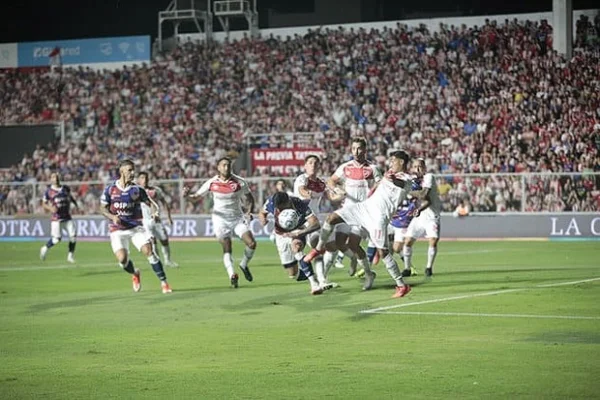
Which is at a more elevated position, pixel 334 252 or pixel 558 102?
pixel 558 102

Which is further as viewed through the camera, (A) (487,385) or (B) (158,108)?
(B) (158,108)

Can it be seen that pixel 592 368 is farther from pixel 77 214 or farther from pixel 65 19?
pixel 65 19

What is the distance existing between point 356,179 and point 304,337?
6.90 metres

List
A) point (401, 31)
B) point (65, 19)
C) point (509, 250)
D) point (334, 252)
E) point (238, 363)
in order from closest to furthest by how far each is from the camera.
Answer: point (238, 363)
point (334, 252)
point (509, 250)
point (401, 31)
point (65, 19)

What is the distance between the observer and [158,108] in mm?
48406

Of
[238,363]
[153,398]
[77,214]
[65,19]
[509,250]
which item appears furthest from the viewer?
[65,19]

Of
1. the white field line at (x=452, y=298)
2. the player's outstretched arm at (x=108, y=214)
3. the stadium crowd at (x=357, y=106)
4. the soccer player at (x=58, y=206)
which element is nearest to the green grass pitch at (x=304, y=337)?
Result: the white field line at (x=452, y=298)

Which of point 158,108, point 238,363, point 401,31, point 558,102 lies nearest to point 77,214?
point 158,108

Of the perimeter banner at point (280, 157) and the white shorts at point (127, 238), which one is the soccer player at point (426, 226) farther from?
the perimeter banner at point (280, 157)

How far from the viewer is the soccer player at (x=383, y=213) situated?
56.4ft

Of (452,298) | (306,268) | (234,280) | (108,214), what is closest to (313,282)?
(306,268)

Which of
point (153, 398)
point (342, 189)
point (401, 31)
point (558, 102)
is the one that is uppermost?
point (401, 31)

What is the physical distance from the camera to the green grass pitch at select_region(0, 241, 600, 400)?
9.79 m

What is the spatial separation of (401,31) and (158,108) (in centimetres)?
1120
